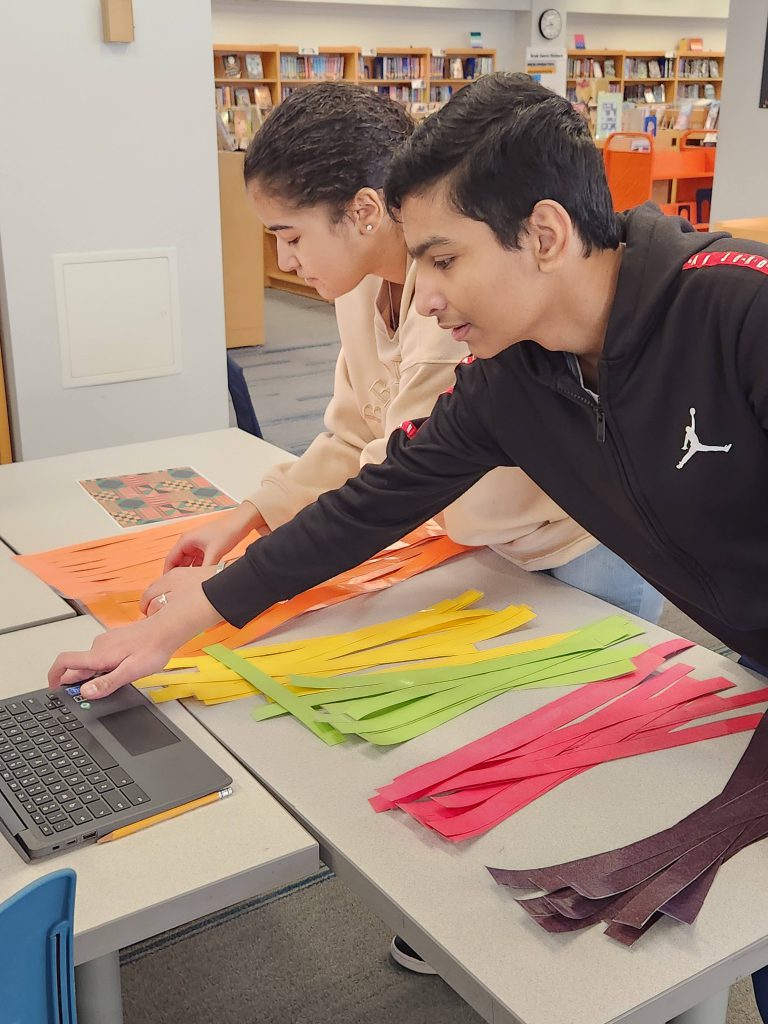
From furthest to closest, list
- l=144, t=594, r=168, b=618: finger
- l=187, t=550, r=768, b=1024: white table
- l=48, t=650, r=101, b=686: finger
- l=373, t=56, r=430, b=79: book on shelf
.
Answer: l=373, t=56, r=430, b=79: book on shelf < l=144, t=594, r=168, b=618: finger < l=48, t=650, r=101, b=686: finger < l=187, t=550, r=768, b=1024: white table

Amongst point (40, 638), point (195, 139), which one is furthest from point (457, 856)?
point (195, 139)

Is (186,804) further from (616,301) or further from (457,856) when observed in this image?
(616,301)

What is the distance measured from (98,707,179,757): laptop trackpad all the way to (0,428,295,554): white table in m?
0.67

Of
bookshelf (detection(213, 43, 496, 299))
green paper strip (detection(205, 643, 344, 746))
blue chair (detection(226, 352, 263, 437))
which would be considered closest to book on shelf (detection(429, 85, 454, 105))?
bookshelf (detection(213, 43, 496, 299))

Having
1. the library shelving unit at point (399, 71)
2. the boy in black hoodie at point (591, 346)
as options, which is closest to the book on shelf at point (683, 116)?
the library shelving unit at point (399, 71)

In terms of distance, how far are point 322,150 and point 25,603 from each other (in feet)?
2.63

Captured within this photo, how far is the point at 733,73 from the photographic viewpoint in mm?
6770

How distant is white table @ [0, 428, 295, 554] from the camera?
193cm

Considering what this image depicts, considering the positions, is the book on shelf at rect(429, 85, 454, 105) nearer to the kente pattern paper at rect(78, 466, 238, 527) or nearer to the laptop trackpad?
the kente pattern paper at rect(78, 466, 238, 527)

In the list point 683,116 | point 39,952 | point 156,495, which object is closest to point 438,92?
point 683,116

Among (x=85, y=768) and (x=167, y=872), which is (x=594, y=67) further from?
(x=167, y=872)

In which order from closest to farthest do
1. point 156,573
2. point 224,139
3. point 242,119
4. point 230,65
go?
1. point 156,573
2. point 224,139
3. point 242,119
4. point 230,65

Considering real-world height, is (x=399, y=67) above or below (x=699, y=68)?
below

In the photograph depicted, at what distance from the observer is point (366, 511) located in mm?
1458
